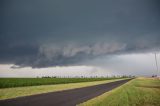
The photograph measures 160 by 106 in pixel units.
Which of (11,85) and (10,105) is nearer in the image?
(10,105)

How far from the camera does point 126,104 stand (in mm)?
18078

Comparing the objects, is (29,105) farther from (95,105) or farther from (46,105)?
(95,105)

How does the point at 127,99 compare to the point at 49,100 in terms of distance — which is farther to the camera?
the point at 127,99

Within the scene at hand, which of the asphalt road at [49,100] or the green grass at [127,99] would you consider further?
the green grass at [127,99]

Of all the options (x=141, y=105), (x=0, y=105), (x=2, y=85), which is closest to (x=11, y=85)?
(x=2, y=85)

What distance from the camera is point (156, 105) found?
17.2m

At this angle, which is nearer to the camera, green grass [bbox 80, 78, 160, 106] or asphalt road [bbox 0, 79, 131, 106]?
asphalt road [bbox 0, 79, 131, 106]

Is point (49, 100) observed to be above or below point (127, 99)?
above

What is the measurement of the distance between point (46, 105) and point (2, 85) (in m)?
31.0

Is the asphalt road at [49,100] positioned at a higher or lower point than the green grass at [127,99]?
higher

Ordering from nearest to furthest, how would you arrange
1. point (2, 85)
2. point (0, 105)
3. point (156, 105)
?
point (0, 105)
point (156, 105)
point (2, 85)

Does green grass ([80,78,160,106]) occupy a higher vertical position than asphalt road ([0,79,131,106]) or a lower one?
lower

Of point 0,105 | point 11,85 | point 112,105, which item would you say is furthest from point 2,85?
point 112,105

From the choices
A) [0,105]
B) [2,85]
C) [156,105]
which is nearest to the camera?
[0,105]
